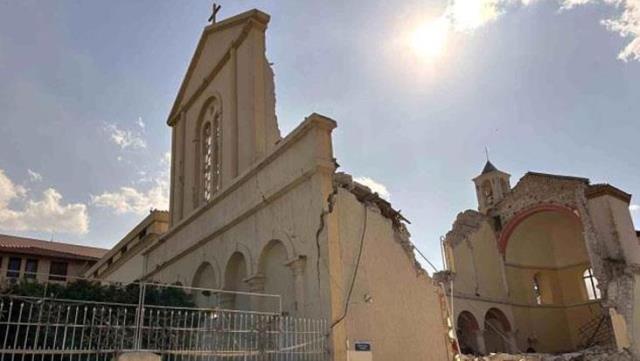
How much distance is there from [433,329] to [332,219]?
3453mm

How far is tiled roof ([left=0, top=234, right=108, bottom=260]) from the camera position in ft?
102

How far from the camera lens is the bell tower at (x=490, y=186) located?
1300 inches

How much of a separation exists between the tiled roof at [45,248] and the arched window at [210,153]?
19561 mm

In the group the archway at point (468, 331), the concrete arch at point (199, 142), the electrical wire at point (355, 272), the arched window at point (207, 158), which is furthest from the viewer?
the archway at point (468, 331)

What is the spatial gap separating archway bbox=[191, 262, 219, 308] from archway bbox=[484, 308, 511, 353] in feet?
55.5

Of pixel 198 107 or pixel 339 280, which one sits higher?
pixel 198 107

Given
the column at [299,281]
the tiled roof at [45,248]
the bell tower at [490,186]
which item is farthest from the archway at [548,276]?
the tiled roof at [45,248]

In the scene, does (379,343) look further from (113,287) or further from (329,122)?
(113,287)

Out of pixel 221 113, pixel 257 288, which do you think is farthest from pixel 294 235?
pixel 221 113

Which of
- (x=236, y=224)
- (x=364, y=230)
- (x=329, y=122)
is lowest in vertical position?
(x=364, y=230)

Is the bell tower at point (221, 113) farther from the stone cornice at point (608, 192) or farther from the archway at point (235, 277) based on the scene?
the stone cornice at point (608, 192)

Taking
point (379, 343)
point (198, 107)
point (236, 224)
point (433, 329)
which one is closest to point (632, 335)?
point (433, 329)

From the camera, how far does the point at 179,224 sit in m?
16.5

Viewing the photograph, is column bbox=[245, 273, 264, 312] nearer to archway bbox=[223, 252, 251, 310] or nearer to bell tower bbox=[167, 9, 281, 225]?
archway bbox=[223, 252, 251, 310]
